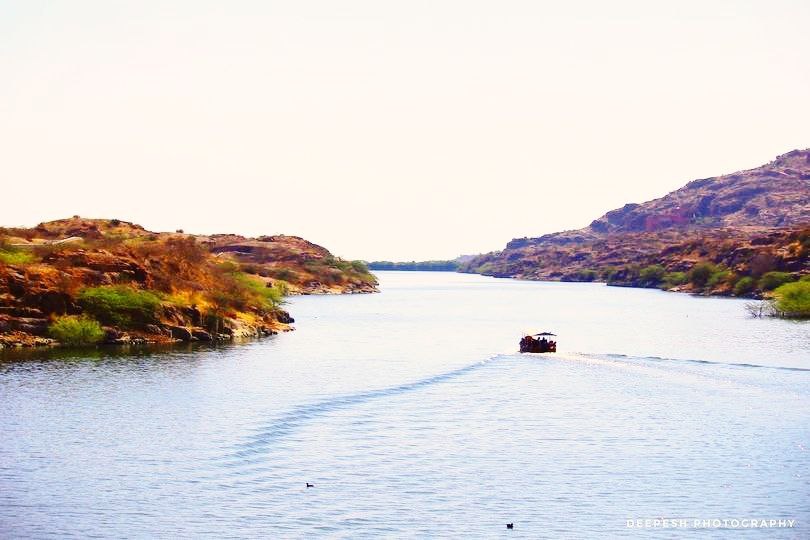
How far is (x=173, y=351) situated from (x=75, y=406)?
33769mm

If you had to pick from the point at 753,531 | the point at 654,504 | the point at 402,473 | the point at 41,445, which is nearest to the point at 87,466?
the point at 41,445

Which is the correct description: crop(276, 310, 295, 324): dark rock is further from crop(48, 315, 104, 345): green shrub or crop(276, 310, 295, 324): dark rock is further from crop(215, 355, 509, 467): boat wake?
crop(215, 355, 509, 467): boat wake

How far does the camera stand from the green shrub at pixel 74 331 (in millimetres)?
90000

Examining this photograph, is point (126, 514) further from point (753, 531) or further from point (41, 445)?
point (753, 531)

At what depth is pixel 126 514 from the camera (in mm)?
36062

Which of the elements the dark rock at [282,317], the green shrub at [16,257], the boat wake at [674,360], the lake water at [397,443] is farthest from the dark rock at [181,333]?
the boat wake at [674,360]

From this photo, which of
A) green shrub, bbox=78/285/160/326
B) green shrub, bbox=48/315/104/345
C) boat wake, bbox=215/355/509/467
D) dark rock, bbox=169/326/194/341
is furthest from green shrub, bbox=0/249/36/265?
boat wake, bbox=215/355/509/467

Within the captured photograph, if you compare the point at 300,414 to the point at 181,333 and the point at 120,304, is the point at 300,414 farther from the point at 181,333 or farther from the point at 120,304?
A: the point at 181,333

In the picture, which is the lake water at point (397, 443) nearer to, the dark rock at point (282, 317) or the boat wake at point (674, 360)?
the boat wake at point (674, 360)

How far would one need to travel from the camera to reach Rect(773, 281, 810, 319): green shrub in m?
142

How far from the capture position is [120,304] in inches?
3809

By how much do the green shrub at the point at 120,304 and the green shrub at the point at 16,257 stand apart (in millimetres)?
8110

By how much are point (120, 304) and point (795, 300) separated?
102 meters

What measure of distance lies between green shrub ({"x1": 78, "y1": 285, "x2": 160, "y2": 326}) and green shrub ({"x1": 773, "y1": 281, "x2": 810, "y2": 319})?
9743 centimetres
